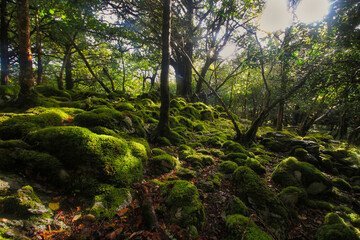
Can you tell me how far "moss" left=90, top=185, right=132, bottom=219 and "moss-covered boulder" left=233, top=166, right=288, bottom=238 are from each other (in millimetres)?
3075

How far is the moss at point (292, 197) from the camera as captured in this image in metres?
4.25

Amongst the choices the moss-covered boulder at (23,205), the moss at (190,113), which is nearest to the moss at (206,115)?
the moss at (190,113)

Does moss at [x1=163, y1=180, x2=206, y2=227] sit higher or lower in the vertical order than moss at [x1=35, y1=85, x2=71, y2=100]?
lower

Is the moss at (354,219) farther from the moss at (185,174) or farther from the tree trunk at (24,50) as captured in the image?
the tree trunk at (24,50)

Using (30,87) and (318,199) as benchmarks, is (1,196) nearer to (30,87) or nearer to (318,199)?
(30,87)

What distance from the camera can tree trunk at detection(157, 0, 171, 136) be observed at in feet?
21.2

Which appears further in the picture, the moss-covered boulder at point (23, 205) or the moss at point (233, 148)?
the moss at point (233, 148)

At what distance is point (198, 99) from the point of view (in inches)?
747

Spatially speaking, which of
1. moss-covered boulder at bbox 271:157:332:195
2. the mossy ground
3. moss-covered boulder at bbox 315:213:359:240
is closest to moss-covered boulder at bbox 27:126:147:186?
the mossy ground

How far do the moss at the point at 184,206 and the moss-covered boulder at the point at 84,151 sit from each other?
1174mm

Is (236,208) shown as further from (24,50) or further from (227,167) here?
(24,50)

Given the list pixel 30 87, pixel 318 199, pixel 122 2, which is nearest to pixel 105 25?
pixel 122 2

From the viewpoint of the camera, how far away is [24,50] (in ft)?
16.8

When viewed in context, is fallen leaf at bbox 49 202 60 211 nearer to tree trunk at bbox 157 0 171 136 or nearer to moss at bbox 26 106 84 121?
moss at bbox 26 106 84 121
